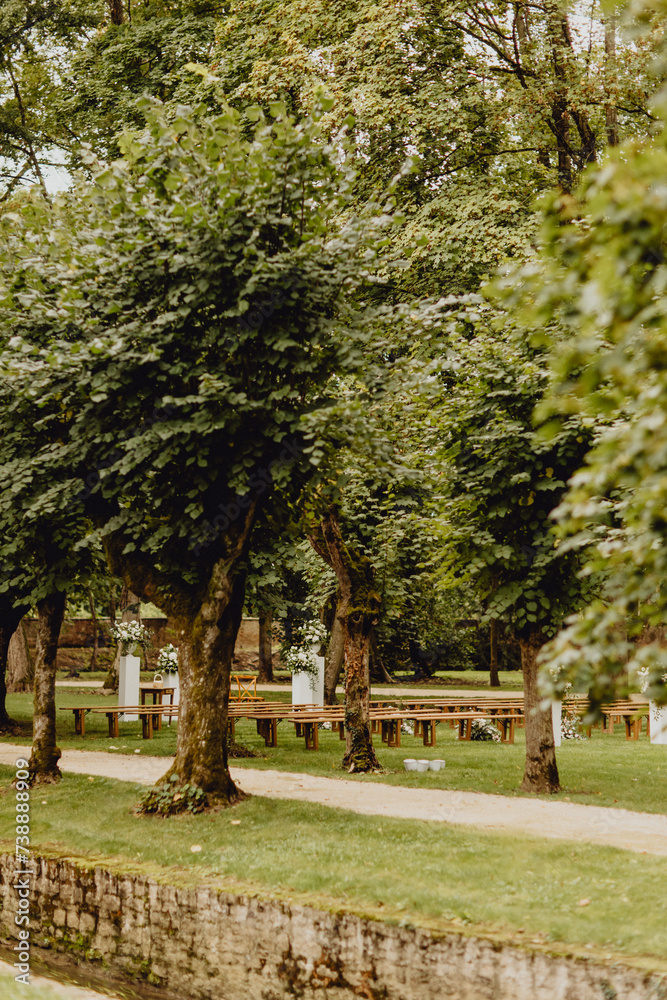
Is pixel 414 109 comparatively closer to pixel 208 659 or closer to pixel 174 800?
pixel 208 659

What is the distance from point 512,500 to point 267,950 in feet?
19.6

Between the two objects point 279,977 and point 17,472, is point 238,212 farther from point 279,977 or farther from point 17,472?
point 279,977

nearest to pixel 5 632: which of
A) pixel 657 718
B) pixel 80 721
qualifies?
pixel 80 721

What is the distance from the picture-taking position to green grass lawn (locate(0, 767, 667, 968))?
20.3ft

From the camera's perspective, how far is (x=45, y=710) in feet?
40.1

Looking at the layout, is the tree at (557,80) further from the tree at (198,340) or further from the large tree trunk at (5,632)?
the large tree trunk at (5,632)

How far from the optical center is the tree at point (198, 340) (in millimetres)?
9055

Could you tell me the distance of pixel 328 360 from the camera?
32.0ft

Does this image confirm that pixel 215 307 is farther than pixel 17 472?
No

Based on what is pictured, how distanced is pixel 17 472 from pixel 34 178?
2073 cm

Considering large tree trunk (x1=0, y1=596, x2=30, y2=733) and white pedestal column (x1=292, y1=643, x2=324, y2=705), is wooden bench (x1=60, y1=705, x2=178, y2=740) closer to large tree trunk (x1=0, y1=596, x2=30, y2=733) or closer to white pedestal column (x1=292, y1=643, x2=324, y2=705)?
large tree trunk (x1=0, y1=596, x2=30, y2=733)

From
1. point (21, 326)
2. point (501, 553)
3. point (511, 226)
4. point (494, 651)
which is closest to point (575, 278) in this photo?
point (501, 553)

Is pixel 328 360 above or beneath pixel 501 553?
above

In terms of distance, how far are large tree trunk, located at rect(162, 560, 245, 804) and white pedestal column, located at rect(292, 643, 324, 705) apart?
35.4 feet
